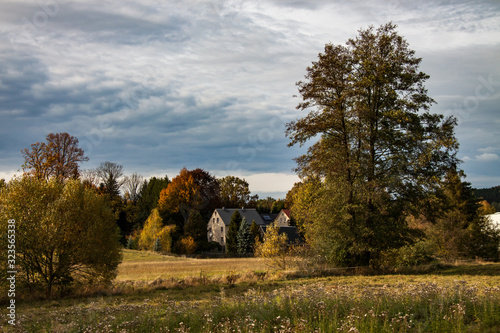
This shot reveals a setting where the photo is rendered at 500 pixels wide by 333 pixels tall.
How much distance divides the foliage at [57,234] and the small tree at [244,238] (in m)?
40.2

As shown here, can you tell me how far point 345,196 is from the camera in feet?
71.7

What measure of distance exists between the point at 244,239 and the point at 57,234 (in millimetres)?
43379

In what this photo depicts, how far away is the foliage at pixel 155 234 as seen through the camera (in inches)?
2354

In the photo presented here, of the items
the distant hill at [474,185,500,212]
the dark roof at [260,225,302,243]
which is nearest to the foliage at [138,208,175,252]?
the dark roof at [260,225,302,243]

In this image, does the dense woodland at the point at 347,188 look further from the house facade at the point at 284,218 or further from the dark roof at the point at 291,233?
the house facade at the point at 284,218

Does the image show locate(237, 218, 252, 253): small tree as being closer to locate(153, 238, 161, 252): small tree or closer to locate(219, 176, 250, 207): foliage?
locate(153, 238, 161, 252): small tree

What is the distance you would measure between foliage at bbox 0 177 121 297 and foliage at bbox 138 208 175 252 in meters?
40.0

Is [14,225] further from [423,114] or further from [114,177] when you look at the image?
[114,177]

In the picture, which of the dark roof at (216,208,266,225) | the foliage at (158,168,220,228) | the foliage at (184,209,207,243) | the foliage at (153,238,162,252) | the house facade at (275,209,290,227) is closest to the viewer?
the foliage at (153,238,162,252)

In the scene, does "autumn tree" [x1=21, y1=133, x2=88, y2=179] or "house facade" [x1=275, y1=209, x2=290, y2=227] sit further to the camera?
"house facade" [x1=275, y1=209, x2=290, y2=227]

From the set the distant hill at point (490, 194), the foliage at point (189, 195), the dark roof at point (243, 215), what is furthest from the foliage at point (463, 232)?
the distant hill at point (490, 194)

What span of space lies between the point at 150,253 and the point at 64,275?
128 ft

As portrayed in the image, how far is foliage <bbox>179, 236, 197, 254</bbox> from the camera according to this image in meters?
59.1

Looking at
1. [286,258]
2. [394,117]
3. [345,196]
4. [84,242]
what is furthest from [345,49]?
[84,242]
